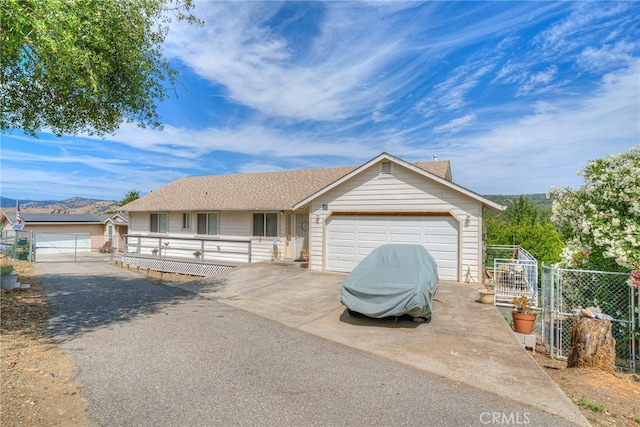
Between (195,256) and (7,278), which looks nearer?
(7,278)

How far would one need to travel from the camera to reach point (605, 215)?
24.6 ft

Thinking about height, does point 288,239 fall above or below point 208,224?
below

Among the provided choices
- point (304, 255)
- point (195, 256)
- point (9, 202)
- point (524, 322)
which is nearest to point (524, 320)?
point (524, 322)

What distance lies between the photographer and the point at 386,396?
4074mm

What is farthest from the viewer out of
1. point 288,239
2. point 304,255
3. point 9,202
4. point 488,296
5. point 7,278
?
point 9,202

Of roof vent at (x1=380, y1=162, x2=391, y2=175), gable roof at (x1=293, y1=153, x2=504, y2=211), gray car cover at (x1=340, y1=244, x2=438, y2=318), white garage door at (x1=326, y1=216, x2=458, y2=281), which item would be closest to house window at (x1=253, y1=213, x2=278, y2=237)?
gable roof at (x1=293, y1=153, x2=504, y2=211)

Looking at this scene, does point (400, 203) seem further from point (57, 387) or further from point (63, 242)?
point (63, 242)

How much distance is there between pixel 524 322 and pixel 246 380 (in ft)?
19.7

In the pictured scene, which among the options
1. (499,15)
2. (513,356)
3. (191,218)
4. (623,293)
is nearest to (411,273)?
(513,356)

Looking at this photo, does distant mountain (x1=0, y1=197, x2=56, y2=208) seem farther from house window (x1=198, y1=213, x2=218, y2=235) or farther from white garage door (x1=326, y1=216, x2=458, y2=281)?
white garage door (x1=326, y1=216, x2=458, y2=281)

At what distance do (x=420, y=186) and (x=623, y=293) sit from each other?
20.6ft

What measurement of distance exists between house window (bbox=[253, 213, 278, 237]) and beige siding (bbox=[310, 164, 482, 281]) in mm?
3494

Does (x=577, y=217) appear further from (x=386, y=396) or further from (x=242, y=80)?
(x=242, y=80)

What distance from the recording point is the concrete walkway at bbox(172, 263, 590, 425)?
447 cm
